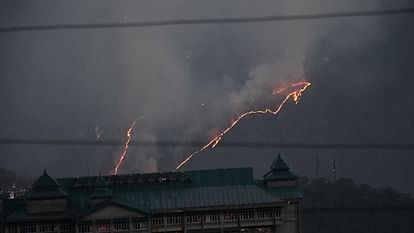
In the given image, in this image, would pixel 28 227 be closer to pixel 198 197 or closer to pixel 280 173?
pixel 198 197

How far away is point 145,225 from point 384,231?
552cm

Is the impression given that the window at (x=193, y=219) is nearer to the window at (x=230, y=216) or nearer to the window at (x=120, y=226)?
the window at (x=230, y=216)

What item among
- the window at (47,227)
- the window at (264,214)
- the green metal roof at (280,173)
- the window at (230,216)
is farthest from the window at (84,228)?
the green metal roof at (280,173)

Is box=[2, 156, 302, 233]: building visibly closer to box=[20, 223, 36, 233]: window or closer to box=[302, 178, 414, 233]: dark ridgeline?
box=[20, 223, 36, 233]: window

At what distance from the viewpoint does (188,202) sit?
25.8 ft

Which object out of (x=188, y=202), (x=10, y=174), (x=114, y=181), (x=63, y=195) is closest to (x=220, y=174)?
(x=188, y=202)

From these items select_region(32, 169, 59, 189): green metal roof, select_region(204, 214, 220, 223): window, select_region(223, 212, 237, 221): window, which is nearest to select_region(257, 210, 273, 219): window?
select_region(223, 212, 237, 221): window

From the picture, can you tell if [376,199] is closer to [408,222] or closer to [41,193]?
[408,222]

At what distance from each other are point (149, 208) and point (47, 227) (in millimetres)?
1182

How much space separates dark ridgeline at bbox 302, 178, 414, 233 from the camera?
11.8 metres

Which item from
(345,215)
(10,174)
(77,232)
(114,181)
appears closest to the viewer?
(77,232)

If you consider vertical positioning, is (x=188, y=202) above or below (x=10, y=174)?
below

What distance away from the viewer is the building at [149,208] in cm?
745

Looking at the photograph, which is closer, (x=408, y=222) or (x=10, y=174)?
(x=408, y=222)
